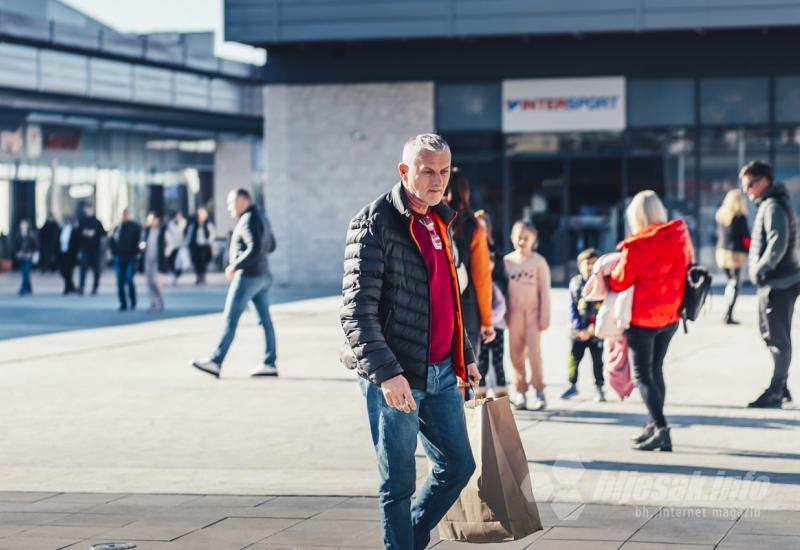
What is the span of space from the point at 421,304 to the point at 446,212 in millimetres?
438

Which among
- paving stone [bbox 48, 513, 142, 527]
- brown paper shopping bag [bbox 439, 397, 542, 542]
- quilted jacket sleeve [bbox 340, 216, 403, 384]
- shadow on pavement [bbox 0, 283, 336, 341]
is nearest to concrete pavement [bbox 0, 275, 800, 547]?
paving stone [bbox 48, 513, 142, 527]

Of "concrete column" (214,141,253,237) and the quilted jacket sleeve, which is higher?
"concrete column" (214,141,253,237)

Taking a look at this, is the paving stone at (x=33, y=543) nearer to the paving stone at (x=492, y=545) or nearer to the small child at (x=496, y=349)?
the paving stone at (x=492, y=545)

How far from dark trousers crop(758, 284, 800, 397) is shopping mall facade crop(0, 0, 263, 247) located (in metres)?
25.0

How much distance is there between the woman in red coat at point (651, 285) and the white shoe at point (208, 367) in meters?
4.98

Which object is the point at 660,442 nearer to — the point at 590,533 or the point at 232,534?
the point at 590,533

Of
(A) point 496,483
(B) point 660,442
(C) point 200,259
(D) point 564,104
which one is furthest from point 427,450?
(C) point 200,259

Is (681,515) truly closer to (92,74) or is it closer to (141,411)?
(141,411)

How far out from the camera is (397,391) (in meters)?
4.91

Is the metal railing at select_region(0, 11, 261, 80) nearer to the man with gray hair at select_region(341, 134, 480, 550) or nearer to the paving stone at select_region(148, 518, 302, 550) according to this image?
the paving stone at select_region(148, 518, 302, 550)

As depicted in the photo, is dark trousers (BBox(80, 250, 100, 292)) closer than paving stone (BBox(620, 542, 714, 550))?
No

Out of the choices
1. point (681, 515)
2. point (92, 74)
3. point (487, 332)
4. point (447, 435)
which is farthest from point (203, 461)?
point (92, 74)

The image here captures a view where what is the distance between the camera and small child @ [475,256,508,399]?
1036cm

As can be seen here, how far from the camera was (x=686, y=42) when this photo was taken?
2795cm
